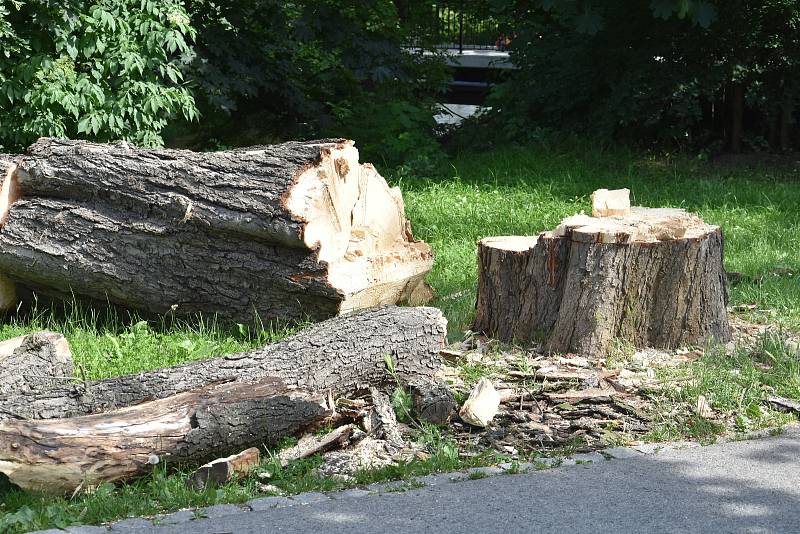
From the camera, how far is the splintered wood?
602cm

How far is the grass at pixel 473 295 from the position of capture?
4.42 m

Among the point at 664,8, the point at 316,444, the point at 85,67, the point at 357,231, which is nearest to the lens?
the point at 316,444

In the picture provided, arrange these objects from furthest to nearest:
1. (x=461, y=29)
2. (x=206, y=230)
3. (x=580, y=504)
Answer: (x=461, y=29), (x=206, y=230), (x=580, y=504)

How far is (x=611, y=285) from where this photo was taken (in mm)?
6023

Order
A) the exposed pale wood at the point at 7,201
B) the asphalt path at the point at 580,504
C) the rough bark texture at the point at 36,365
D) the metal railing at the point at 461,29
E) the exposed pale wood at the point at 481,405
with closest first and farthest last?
the asphalt path at the point at 580,504 < the rough bark texture at the point at 36,365 < the exposed pale wood at the point at 481,405 < the exposed pale wood at the point at 7,201 < the metal railing at the point at 461,29

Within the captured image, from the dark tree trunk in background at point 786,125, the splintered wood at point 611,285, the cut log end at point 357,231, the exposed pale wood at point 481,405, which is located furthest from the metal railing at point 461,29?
the exposed pale wood at point 481,405

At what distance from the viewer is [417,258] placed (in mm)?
7348

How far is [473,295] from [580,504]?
3.38m

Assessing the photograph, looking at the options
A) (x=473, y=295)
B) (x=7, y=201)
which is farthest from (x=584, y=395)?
(x=7, y=201)

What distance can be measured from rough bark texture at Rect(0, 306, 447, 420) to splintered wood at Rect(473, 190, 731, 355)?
2.75ft

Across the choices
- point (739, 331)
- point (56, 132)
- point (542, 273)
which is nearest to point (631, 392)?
point (542, 273)

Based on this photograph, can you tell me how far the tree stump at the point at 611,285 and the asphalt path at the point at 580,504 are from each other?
138 centimetres

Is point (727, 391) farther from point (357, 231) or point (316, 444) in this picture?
point (357, 231)

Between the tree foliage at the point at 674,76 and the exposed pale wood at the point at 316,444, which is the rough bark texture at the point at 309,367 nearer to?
the exposed pale wood at the point at 316,444
